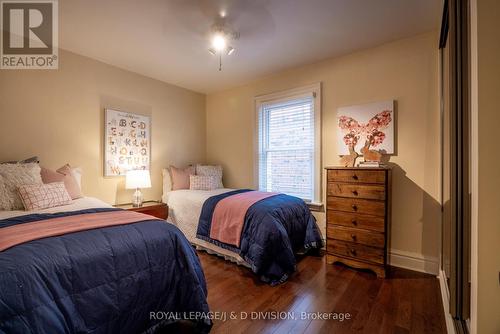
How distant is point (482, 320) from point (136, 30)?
3.08m

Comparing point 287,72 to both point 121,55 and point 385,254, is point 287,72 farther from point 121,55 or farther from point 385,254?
point 385,254

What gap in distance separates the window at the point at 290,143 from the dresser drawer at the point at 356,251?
684mm

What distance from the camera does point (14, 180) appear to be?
6.79 feet

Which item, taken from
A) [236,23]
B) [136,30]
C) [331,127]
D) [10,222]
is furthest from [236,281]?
[136,30]

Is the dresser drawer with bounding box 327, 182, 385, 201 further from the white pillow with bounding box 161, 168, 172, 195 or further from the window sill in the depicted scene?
the white pillow with bounding box 161, 168, 172, 195

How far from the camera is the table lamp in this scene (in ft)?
10.0

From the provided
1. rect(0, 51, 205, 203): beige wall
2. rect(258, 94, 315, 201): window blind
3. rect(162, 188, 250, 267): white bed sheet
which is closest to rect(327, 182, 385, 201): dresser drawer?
rect(258, 94, 315, 201): window blind

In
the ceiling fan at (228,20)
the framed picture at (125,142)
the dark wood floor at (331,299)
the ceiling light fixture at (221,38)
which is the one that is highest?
the ceiling fan at (228,20)

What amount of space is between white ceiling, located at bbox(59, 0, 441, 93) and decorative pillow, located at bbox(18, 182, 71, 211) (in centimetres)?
154

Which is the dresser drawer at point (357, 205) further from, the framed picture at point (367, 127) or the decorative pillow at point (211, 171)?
the decorative pillow at point (211, 171)

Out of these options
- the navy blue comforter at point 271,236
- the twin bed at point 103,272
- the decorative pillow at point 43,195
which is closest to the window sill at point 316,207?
the navy blue comforter at point 271,236

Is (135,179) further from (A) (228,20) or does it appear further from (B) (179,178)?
(A) (228,20)

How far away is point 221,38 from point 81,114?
6.42 ft

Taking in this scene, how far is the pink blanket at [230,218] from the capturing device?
2434 mm
